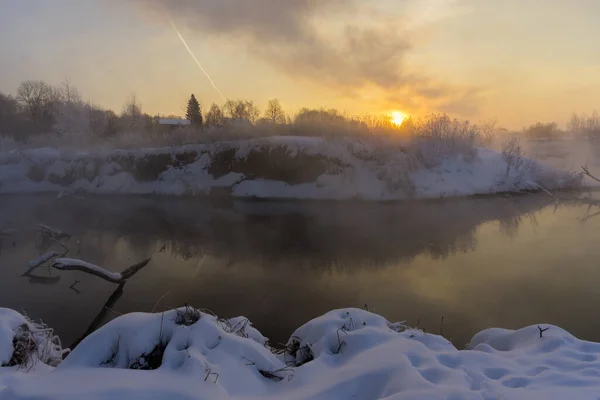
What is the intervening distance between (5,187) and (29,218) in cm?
1819

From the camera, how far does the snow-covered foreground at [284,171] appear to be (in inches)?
1355

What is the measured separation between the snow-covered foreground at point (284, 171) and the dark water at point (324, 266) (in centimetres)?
711

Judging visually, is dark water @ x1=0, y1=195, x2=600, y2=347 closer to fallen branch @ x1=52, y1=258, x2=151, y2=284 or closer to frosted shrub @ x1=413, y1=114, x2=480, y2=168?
fallen branch @ x1=52, y1=258, x2=151, y2=284

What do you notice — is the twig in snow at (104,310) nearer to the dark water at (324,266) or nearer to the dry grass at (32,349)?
the dark water at (324,266)

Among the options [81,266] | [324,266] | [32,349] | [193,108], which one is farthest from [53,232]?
[193,108]

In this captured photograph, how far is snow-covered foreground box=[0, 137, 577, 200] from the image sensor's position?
34.4 m

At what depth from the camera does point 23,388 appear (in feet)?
13.6

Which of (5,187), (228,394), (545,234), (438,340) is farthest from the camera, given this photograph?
(5,187)

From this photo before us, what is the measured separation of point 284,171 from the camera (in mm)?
36188

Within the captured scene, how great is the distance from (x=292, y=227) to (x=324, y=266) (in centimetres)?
781

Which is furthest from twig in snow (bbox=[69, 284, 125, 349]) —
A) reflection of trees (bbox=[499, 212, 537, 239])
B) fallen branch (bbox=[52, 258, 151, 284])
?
reflection of trees (bbox=[499, 212, 537, 239])

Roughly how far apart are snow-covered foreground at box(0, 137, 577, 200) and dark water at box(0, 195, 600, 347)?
711 centimetres

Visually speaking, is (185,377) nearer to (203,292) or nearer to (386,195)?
(203,292)

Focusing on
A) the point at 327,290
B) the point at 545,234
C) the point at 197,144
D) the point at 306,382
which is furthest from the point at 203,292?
the point at 197,144
